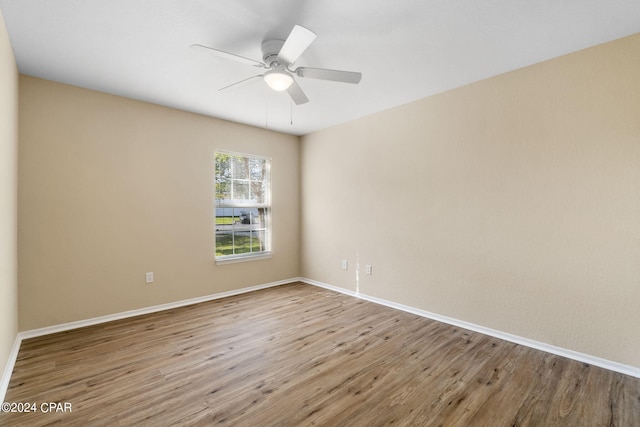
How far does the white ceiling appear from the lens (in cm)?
185

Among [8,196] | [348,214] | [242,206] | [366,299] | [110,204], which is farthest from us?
[242,206]

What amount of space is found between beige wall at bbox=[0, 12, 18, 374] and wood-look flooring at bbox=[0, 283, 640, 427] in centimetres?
38

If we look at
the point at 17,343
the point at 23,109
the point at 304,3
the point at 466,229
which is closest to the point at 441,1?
the point at 304,3

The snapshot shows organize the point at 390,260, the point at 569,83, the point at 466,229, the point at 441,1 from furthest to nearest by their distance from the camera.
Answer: the point at 390,260
the point at 466,229
the point at 569,83
the point at 441,1

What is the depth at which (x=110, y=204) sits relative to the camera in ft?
10.5

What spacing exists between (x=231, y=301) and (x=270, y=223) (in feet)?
4.39

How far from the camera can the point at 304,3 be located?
1808 millimetres

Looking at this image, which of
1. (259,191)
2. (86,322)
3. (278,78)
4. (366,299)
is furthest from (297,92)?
(86,322)

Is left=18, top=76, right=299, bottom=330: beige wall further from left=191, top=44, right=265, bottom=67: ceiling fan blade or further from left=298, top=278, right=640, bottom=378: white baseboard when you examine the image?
left=298, top=278, right=640, bottom=378: white baseboard

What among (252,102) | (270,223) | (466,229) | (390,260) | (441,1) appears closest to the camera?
(441,1)

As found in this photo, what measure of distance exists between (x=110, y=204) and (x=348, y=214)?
2.90 meters

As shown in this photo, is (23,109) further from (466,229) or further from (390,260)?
(466,229)

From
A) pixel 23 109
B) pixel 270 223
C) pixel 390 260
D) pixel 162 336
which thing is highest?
pixel 23 109

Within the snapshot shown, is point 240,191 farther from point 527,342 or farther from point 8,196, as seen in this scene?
point 527,342
